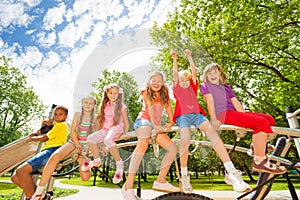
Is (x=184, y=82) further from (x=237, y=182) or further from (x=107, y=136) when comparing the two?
(x=237, y=182)

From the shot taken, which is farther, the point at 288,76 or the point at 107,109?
the point at 288,76

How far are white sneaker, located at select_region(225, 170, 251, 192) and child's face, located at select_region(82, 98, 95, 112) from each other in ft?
4.96

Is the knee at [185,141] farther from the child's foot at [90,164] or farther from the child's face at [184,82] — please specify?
the child's foot at [90,164]

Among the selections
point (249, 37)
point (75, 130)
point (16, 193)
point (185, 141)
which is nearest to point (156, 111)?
point (185, 141)

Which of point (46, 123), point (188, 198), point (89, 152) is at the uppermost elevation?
point (46, 123)

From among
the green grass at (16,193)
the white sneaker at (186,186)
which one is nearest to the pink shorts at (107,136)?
the white sneaker at (186,186)

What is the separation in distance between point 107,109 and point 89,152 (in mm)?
456

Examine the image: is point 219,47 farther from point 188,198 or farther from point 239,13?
point 188,198

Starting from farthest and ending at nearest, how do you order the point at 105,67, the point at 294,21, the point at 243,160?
1. the point at 243,160
2. the point at 294,21
3. the point at 105,67

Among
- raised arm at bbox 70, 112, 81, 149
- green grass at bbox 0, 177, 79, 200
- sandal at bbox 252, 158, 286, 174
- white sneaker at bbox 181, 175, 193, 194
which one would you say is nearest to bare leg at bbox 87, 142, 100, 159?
raised arm at bbox 70, 112, 81, 149

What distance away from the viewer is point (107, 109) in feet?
10.2

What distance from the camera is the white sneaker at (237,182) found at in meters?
2.18

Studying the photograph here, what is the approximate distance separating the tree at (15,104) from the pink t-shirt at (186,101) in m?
24.2

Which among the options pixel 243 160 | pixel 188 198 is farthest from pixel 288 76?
pixel 188 198
